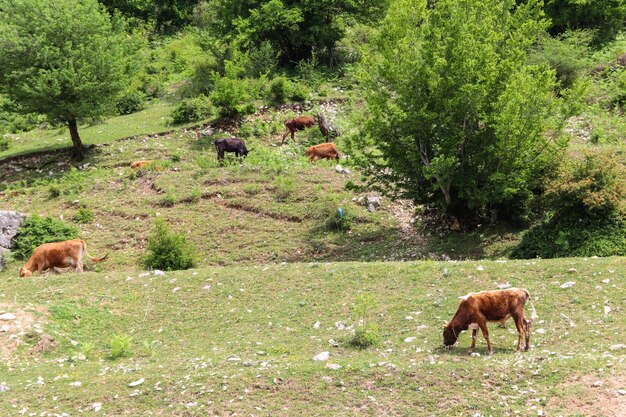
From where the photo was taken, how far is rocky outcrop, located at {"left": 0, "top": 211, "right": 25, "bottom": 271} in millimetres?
20000

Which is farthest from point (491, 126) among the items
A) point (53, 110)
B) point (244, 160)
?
point (53, 110)

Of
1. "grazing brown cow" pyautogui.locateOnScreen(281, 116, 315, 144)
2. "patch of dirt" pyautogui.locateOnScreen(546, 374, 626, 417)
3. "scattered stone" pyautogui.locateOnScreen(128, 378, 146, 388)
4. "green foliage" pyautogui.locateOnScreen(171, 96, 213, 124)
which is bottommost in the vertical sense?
"scattered stone" pyautogui.locateOnScreen(128, 378, 146, 388)

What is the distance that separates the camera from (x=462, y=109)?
18.3m

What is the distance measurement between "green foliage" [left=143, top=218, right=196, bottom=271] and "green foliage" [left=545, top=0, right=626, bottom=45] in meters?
25.5

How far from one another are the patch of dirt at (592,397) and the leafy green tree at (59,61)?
2196 centimetres

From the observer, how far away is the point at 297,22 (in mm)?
36938

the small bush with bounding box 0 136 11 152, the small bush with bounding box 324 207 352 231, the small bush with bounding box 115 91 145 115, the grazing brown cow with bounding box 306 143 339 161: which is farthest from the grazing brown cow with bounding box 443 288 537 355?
the small bush with bounding box 115 91 145 115

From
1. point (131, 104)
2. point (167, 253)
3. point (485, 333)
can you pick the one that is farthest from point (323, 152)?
point (485, 333)

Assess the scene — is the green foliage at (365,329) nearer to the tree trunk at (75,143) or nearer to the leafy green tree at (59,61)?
the leafy green tree at (59,61)

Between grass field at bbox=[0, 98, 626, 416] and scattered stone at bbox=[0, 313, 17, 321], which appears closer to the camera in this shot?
grass field at bbox=[0, 98, 626, 416]

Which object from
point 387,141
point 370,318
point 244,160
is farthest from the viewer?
point 244,160

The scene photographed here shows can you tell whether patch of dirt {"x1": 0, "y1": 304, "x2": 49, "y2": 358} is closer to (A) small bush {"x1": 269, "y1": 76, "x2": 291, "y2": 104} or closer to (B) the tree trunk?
(B) the tree trunk

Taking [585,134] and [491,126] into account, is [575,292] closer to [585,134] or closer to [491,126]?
[491,126]

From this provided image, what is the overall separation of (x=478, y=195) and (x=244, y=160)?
34.4 feet
